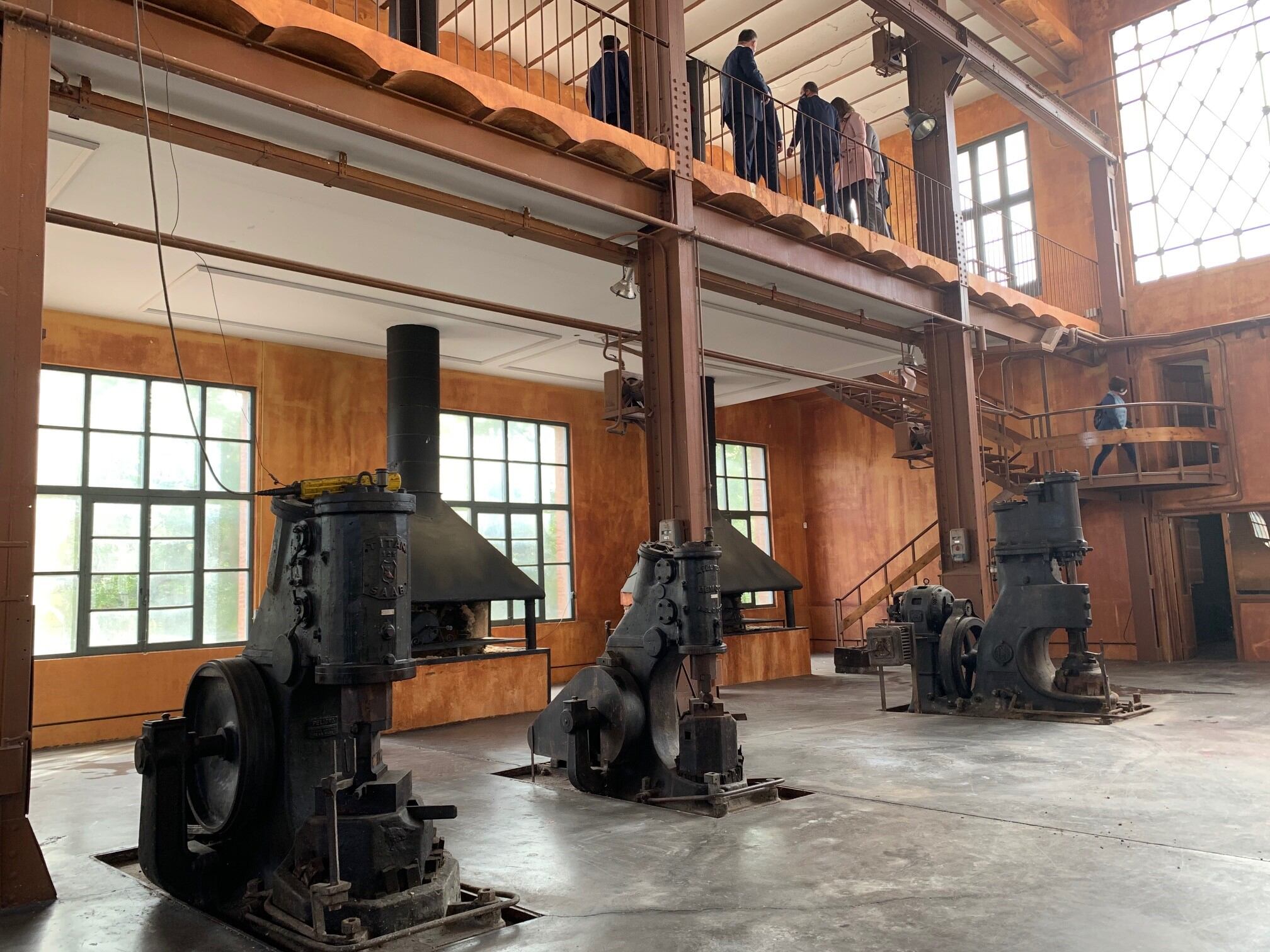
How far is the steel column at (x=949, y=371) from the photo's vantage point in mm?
11438

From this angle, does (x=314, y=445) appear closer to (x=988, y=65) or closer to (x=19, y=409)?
(x=19, y=409)

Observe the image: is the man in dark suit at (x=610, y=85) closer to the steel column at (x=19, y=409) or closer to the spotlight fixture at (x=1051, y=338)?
the steel column at (x=19, y=409)

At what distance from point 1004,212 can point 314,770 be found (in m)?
16.3

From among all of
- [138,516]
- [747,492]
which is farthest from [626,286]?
[747,492]

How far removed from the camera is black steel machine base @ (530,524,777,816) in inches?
238

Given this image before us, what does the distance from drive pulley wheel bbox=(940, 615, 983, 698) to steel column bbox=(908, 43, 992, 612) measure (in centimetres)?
179

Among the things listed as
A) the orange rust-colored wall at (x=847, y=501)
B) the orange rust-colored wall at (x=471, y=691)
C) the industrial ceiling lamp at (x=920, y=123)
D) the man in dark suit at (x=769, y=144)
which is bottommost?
the orange rust-colored wall at (x=471, y=691)

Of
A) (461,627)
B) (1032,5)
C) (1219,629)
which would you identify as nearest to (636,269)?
(461,627)

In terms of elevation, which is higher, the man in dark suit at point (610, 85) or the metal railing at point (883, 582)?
the man in dark suit at point (610, 85)

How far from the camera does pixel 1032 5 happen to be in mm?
14453

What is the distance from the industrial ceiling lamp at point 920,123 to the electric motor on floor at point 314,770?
10130mm

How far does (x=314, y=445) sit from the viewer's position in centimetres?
1207

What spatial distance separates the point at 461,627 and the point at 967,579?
237 inches

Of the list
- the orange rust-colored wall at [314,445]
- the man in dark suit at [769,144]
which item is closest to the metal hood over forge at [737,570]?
the orange rust-colored wall at [314,445]
